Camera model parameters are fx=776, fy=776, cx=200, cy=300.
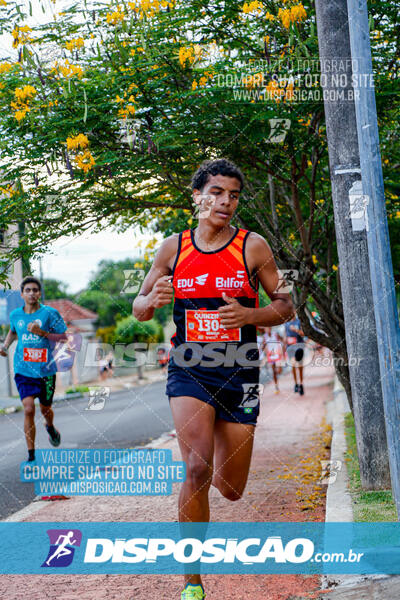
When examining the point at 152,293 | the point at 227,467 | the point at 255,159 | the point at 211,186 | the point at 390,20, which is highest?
the point at 390,20

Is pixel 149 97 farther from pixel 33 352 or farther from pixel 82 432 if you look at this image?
pixel 82 432

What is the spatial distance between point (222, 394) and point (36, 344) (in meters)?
3.80

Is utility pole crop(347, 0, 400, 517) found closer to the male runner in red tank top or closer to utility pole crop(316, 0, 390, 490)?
the male runner in red tank top

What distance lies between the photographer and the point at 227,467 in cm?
384

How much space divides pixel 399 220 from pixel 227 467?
206 inches

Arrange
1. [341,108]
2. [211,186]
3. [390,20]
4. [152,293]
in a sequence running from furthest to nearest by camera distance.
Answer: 1. [390,20]
2. [341,108]
3. [211,186]
4. [152,293]

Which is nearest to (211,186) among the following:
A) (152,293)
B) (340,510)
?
(152,293)

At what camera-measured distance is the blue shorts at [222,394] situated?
145 inches

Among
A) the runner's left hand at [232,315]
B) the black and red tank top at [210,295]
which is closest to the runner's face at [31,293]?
the black and red tank top at [210,295]

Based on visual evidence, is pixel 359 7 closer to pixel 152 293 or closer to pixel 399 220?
pixel 152 293

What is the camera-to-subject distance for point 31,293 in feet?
23.7

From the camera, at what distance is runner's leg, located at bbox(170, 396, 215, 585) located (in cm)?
348

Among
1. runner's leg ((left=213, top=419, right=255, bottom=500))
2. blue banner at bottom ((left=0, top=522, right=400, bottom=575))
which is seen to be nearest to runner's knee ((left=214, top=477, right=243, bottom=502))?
runner's leg ((left=213, top=419, right=255, bottom=500))

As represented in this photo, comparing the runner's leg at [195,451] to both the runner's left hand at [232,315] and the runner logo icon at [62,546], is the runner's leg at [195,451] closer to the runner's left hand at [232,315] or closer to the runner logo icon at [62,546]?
the runner's left hand at [232,315]
